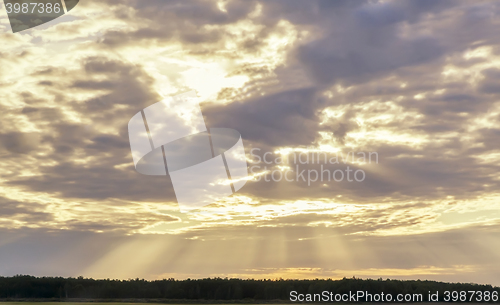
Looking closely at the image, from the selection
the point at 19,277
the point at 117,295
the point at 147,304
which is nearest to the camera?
the point at 147,304

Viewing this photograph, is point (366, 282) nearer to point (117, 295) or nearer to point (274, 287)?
point (274, 287)

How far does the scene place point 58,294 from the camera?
152 metres

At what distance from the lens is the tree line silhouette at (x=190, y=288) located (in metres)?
133

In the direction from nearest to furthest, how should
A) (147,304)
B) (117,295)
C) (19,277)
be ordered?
1. (147,304)
2. (117,295)
3. (19,277)

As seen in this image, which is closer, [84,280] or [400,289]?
[400,289]

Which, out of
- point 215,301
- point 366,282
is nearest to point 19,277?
point 215,301

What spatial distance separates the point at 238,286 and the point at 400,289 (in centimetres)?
4210

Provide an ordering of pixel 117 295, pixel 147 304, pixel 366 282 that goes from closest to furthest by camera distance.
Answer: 1. pixel 147 304
2. pixel 366 282
3. pixel 117 295

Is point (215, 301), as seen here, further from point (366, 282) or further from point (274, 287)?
point (366, 282)

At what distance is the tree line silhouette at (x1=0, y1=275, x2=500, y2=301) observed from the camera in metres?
133

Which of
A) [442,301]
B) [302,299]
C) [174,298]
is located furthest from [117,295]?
[442,301]

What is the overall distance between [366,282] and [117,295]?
66.0m

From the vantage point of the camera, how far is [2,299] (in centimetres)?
14025

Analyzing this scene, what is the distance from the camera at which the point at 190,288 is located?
144250 mm
